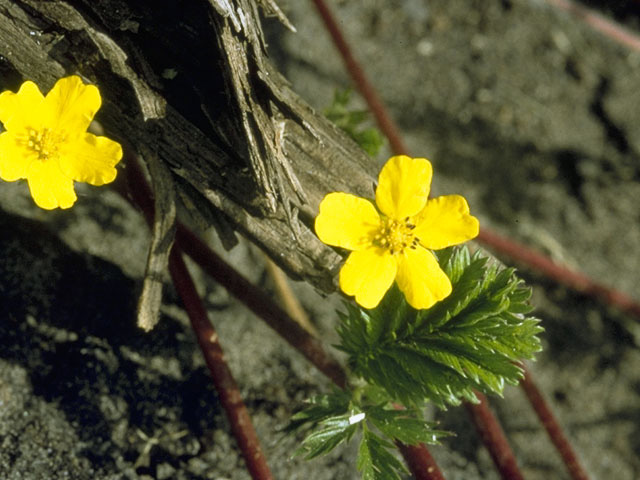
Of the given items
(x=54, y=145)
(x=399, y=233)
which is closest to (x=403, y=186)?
(x=399, y=233)

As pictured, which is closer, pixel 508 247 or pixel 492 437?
pixel 492 437

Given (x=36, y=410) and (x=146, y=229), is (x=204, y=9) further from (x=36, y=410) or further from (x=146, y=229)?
(x=36, y=410)

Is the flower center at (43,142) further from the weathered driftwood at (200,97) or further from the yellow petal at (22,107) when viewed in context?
the weathered driftwood at (200,97)

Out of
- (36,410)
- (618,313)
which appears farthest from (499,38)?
(36,410)

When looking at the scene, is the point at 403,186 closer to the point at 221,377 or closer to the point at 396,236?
the point at 396,236

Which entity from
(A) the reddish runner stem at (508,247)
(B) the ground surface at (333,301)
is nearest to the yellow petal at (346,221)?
(B) the ground surface at (333,301)

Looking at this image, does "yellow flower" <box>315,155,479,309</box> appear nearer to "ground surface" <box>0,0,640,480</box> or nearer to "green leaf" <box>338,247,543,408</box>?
"green leaf" <box>338,247,543,408</box>

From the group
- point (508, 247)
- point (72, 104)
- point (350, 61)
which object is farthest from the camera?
point (350, 61)
